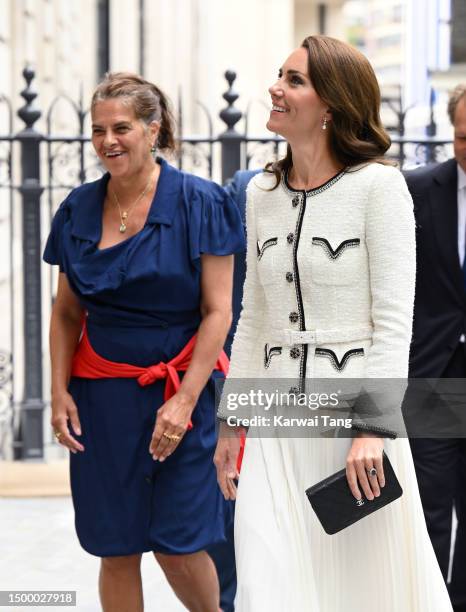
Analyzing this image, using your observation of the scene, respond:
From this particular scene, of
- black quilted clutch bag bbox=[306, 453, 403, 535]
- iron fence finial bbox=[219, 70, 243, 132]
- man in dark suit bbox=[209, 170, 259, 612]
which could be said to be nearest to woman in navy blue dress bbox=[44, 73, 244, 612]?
man in dark suit bbox=[209, 170, 259, 612]

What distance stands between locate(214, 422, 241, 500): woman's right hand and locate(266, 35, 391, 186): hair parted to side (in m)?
0.76

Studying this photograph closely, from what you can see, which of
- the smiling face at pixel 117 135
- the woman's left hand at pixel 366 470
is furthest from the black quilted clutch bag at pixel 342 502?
the smiling face at pixel 117 135

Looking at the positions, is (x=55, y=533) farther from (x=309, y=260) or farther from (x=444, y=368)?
(x=309, y=260)

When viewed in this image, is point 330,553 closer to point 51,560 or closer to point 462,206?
point 462,206

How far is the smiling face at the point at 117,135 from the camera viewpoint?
3.53 meters

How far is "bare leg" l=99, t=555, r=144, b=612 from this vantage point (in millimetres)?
3646

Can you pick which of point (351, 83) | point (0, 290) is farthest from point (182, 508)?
point (0, 290)

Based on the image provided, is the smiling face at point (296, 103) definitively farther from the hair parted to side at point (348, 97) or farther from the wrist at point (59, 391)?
the wrist at point (59, 391)

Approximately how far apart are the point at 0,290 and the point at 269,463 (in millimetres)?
7064

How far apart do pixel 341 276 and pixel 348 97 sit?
0.42 metres

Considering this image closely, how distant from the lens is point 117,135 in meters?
3.54

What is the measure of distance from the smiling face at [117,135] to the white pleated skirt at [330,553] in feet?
3.61

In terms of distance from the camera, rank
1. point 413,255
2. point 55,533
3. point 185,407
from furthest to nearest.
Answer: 1. point 55,533
2. point 185,407
3. point 413,255

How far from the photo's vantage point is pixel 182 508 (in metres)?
3.59
